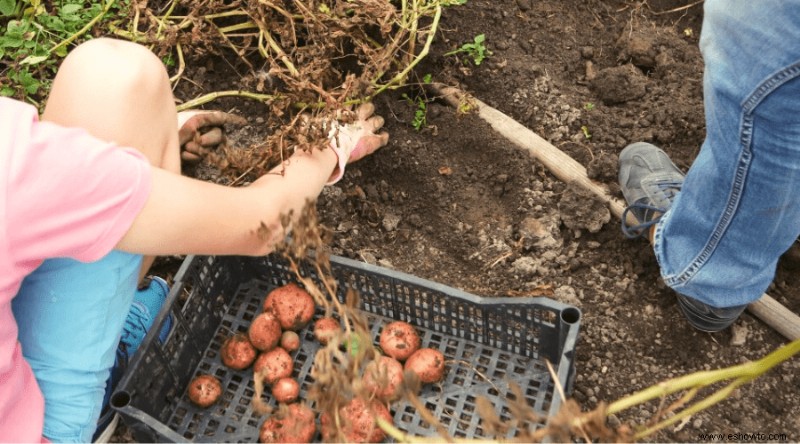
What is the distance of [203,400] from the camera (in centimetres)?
195

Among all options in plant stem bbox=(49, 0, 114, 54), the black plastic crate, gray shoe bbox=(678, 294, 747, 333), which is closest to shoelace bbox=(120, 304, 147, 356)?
the black plastic crate

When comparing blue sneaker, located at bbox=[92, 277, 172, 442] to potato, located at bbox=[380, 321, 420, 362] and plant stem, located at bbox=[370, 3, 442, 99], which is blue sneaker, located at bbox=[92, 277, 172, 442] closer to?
potato, located at bbox=[380, 321, 420, 362]

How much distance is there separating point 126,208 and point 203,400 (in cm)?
75

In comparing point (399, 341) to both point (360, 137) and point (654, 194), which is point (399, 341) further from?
point (654, 194)

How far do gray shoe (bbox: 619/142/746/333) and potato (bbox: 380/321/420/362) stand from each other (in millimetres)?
707

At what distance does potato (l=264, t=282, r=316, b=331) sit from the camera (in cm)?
205

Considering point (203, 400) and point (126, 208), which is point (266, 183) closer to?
point (126, 208)

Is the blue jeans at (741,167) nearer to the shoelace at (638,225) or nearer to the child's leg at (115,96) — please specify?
the shoelace at (638,225)

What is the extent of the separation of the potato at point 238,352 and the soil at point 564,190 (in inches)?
17.1

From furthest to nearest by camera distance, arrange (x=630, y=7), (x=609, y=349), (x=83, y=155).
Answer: (x=630, y=7), (x=609, y=349), (x=83, y=155)

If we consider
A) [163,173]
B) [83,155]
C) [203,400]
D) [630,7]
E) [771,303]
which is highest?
[83,155]

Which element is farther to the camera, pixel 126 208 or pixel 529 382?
pixel 529 382

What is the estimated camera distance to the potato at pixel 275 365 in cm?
198

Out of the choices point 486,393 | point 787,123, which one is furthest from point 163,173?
point 787,123
